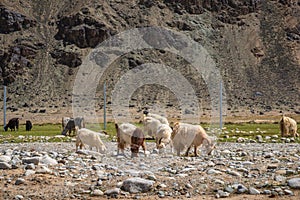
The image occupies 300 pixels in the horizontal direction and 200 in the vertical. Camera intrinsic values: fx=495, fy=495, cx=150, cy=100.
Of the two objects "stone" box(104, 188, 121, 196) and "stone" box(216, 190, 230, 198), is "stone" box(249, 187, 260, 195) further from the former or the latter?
"stone" box(104, 188, 121, 196)

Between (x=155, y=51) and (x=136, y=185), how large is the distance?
107 m

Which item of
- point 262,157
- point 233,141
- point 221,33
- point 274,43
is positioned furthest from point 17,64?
point 262,157

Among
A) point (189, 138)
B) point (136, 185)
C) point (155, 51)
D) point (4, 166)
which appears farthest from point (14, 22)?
point (136, 185)

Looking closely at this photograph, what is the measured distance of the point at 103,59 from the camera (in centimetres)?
11431

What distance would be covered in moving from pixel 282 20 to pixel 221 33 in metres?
19.0

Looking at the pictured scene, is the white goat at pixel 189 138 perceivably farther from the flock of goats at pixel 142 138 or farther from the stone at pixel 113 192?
the stone at pixel 113 192

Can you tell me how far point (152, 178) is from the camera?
537 inches

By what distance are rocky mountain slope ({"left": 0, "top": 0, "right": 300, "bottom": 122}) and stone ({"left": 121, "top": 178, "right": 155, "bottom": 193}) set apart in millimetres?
83352

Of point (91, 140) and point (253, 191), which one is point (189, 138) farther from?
point (253, 191)

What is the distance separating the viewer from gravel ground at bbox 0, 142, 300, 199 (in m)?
12.2

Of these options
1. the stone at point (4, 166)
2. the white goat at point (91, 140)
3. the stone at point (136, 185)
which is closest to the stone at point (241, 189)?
the stone at point (136, 185)

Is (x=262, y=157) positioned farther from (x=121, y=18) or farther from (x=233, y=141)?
(x=121, y=18)

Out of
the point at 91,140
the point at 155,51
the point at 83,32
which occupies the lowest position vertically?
the point at 91,140

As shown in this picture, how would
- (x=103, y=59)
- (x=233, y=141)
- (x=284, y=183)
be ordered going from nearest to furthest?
(x=284, y=183) < (x=233, y=141) < (x=103, y=59)
